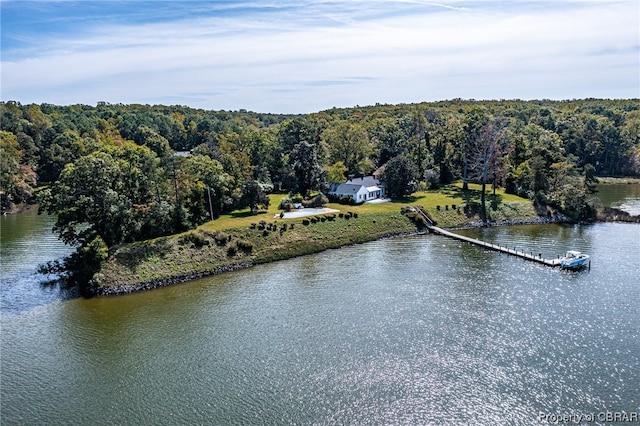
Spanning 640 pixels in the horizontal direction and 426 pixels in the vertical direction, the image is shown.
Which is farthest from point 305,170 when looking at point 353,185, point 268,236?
point 268,236

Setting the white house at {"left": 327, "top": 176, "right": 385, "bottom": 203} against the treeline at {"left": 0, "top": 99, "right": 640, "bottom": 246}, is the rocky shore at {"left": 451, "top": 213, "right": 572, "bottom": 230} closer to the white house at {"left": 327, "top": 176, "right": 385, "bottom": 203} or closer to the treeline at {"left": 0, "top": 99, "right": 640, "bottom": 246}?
the treeline at {"left": 0, "top": 99, "right": 640, "bottom": 246}

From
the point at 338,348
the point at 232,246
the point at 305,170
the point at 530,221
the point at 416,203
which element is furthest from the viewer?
the point at 305,170

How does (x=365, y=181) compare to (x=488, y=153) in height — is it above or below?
below

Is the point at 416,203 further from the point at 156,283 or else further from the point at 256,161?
the point at 156,283

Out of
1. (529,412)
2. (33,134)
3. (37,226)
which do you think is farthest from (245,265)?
(33,134)

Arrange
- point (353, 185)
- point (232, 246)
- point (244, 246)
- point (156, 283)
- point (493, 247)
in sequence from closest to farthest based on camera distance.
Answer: point (156, 283)
point (232, 246)
point (244, 246)
point (493, 247)
point (353, 185)

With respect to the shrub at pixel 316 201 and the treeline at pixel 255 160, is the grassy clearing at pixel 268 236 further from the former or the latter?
the treeline at pixel 255 160
